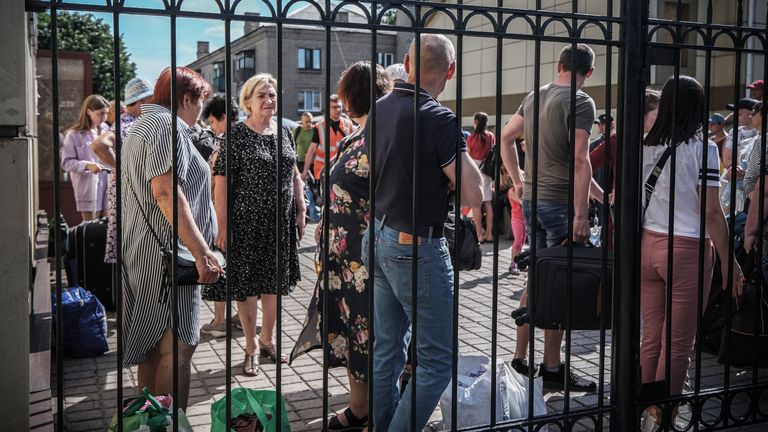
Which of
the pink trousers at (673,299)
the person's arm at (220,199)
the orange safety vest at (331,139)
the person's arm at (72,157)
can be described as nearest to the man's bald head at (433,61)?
the pink trousers at (673,299)

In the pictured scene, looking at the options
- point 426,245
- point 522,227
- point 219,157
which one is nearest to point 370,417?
point 426,245

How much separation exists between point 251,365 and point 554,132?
2.60m

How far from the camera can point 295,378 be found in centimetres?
543

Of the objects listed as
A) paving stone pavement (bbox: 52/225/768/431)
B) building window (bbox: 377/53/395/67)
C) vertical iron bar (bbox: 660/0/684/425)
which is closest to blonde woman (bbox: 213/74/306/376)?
paving stone pavement (bbox: 52/225/768/431)

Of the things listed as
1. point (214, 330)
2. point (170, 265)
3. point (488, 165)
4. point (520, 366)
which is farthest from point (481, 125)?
point (170, 265)

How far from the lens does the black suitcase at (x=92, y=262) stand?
733cm

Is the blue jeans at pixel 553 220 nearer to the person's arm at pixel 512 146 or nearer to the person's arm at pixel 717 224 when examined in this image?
the person's arm at pixel 512 146

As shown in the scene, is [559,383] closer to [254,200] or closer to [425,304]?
[425,304]

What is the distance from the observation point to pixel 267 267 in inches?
224

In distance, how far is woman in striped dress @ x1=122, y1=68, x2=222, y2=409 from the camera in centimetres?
379

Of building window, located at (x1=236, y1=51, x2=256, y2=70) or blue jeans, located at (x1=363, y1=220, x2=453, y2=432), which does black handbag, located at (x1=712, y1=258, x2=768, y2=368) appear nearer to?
blue jeans, located at (x1=363, y1=220, x2=453, y2=432)

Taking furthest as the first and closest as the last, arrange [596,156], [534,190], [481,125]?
1. [481,125]
2. [596,156]
3. [534,190]

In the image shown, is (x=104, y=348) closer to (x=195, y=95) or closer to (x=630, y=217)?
(x=195, y=95)

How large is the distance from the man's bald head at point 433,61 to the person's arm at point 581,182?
1.51m
